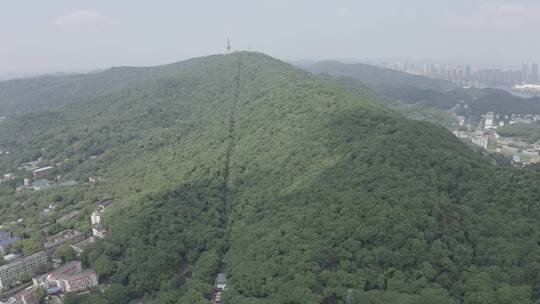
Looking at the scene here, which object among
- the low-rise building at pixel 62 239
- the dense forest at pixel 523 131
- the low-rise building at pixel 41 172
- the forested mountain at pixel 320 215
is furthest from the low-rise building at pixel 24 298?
the dense forest at pixel 523 131

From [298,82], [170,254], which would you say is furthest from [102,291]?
[298,82]

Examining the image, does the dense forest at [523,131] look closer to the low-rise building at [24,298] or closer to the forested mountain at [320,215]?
the forested mountain at [320,215]

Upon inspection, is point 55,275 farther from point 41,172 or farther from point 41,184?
point 41,172

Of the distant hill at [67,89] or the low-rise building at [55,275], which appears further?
the distant hill at [67,89]

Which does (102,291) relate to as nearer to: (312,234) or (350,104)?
(312,234)

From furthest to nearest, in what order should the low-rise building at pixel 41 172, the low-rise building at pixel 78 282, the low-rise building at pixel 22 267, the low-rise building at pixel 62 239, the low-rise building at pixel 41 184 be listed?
the low-rise building at pixel 41 172 < the low-rise building at pixel 41 184 < the low-rise building at pixel 62 239 < the low-rise building at pixel 22 267 < the low-rise building at pixel 78 282

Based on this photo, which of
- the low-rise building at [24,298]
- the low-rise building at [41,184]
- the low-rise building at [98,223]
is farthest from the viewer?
the low-rise building at [41,184]

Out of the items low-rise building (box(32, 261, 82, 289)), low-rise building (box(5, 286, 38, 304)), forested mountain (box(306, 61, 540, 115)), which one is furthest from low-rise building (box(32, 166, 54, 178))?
forested mountain (box(306, 61, 540, 115))

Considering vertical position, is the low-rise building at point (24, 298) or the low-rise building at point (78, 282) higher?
the low-rise building at point (78, 282)

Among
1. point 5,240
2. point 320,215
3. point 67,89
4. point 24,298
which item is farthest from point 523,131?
point 67,89
